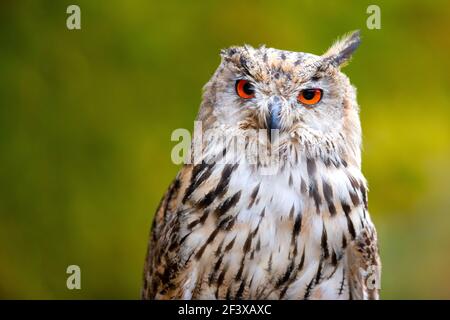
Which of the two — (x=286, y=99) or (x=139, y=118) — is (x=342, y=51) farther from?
(x=139, y=118)

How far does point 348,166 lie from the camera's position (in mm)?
2197

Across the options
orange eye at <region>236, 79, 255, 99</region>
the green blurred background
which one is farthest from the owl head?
the green blurred background

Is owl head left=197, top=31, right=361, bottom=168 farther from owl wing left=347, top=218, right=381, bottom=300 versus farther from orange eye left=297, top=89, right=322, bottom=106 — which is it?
owl wing left=347, top=218, right=381, bottom=300

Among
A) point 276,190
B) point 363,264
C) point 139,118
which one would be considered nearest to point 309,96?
point 276,190

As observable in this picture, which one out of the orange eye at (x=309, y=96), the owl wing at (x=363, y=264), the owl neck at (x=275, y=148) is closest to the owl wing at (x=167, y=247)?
the owl neck at (x=275, y=148)

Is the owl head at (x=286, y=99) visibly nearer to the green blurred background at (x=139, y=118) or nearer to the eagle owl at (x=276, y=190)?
the eagle owl at (x=276, y=190)

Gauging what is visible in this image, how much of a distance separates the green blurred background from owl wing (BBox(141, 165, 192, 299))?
916mm

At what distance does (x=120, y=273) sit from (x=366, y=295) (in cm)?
153

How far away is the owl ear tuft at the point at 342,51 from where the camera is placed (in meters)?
2.20

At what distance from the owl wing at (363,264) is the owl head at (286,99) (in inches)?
10.4

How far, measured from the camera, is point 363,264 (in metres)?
2.25

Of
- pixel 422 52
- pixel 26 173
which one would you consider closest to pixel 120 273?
pixel 26 173

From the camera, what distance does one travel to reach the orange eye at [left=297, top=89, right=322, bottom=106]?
211cm

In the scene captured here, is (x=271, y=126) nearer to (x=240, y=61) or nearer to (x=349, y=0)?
(x=240, y=61)
